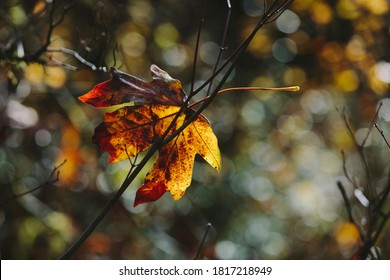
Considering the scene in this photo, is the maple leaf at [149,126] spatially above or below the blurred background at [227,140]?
above

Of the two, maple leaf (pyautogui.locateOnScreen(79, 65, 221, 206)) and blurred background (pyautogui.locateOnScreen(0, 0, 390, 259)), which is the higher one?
maple leaf (pyautogui.locateOnScreen(79, 65, 221, 206))

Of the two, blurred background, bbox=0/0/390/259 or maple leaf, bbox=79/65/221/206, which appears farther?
blurred background, bbox=0/0/390/259

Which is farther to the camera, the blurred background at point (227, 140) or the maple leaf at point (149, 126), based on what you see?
the blurred background at point (227, 140)

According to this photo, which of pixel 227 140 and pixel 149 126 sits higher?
pixel 149 126

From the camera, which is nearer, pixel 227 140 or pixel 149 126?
pixel 149 126
